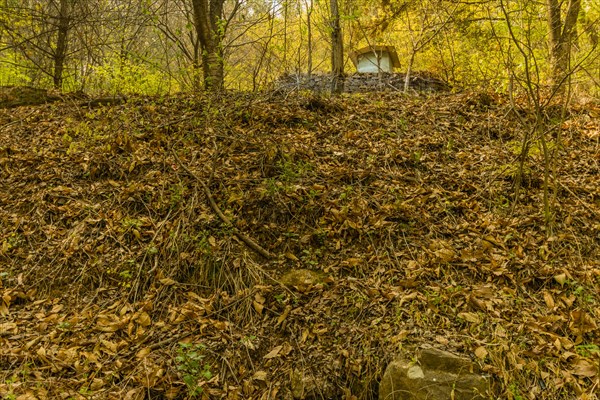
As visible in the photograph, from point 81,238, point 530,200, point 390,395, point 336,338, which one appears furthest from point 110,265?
point 530,200

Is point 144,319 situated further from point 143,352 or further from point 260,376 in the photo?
point 260,376

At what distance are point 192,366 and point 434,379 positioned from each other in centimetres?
181

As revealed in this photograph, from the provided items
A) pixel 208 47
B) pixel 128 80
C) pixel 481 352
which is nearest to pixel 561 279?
pixel 481 352

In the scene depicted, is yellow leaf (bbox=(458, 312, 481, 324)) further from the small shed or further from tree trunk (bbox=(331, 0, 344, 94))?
the small shed

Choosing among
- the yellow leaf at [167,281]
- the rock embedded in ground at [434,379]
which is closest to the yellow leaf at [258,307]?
the yellow leaf at [167,281]

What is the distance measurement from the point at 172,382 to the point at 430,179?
3.56 meters

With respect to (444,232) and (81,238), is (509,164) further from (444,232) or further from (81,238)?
(81,238)

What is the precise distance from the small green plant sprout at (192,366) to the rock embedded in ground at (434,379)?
1.35m

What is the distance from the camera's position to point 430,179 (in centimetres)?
497

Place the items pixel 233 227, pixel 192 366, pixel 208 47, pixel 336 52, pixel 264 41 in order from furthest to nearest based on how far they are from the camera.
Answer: pixel 264 41 < pixel 336 52 < pixel 208 47 < pixel 233 227 < pixel 192 366

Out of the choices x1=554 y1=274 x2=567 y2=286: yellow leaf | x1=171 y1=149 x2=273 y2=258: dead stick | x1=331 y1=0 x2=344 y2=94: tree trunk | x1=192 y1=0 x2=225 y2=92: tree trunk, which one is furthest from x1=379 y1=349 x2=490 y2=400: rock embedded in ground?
x1=331 y1=0 x2=344 y2=94: tree trunk

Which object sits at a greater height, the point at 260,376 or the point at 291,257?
the point at 291,257

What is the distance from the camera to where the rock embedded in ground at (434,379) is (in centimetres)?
285

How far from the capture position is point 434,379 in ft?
9.55
